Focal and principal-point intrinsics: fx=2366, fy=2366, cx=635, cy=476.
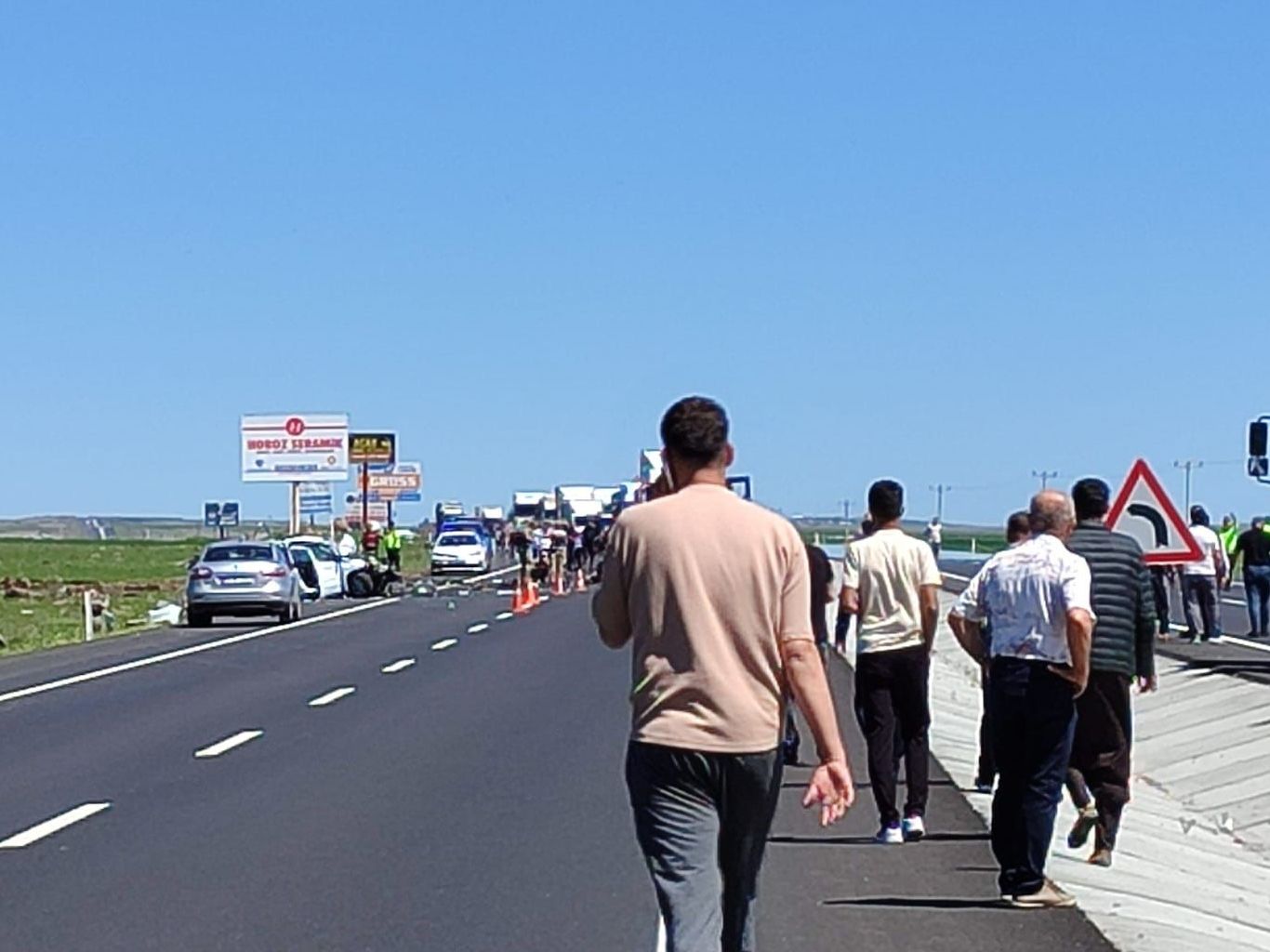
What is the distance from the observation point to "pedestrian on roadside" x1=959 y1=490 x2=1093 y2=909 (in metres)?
10.4

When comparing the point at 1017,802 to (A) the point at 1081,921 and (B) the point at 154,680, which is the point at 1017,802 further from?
(B) the point at 154,680

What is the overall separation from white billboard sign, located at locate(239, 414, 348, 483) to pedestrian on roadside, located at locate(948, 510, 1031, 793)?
75.6m

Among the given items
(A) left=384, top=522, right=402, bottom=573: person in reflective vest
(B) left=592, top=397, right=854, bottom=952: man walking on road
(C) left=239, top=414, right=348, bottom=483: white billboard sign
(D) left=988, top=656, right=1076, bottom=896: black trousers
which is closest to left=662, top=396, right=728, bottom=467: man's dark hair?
(B) left=592, top=397, right=854, bottom=952: man walking on road

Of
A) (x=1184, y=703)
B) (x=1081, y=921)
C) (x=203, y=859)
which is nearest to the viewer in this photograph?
(x=1081, y=921)

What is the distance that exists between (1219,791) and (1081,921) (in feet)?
27.8

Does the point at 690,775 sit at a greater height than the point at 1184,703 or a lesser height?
greater

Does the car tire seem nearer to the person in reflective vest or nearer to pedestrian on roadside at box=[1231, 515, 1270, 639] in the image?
the person in reflective vest

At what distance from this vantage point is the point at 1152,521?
16.2 meters

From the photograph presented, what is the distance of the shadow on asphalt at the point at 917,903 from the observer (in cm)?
1077

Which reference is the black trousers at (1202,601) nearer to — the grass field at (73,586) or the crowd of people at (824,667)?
the crowd of people at (824,667)

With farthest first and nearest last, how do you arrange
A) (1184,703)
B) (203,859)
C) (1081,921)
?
(1184,703) → (203,859) → (1081,921)

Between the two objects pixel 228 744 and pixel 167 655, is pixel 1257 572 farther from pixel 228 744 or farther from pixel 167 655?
pixel 228 744

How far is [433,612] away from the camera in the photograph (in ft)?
152

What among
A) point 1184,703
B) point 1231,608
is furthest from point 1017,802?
point 1231,608
